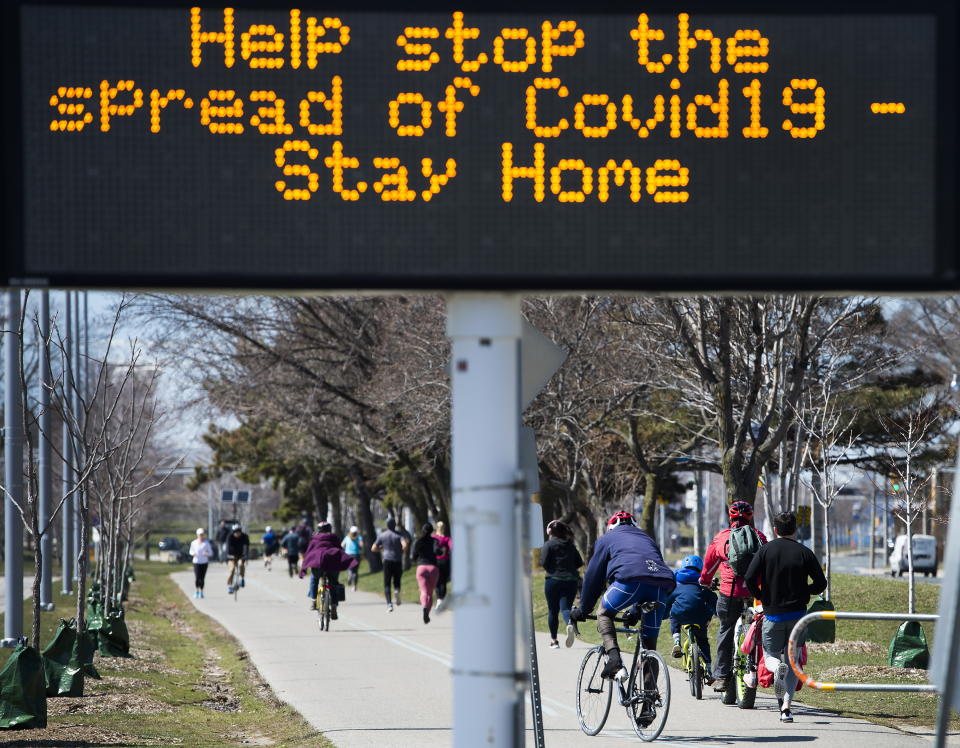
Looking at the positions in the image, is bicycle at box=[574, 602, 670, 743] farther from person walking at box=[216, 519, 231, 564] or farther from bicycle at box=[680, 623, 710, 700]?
person walking at box=[216, 519, 231, 564]

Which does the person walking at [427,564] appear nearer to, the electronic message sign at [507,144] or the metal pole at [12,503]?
the metal pole at [12,503]

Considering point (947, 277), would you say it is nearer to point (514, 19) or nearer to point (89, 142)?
point (514, 19)

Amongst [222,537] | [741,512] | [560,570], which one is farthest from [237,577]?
[741,512]

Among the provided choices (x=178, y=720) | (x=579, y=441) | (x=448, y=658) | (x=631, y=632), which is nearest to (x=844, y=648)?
(x=448, y=658)

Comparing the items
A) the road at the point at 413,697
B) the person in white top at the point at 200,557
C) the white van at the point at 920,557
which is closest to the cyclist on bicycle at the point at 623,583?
the road at the point at 413,697

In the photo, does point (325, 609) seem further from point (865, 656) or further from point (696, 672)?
point (696, 672)

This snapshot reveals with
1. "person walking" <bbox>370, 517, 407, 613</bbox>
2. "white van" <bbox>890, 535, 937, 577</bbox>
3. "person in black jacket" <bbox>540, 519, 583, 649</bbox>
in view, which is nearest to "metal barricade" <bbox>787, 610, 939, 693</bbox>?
"person in black jacket" <bbox>540, 519, 583, 649</bbox>

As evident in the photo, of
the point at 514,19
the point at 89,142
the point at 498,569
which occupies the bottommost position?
the point at 498,569

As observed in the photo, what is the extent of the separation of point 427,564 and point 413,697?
A: 11.9m

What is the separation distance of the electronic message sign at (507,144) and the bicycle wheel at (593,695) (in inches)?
268

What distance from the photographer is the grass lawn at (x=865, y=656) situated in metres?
12.3

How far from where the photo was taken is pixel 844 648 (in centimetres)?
1695

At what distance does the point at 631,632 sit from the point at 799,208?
6792 millimetres

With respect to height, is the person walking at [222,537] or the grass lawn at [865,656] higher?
the grass lawn at [865,656]
